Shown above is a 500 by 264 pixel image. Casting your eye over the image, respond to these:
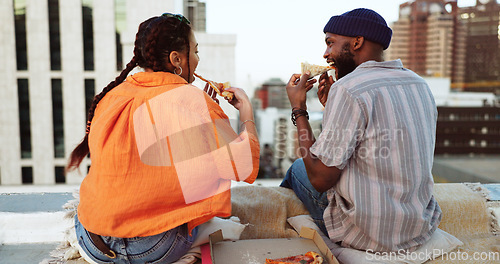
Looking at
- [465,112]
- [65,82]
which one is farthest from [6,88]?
[465,112]

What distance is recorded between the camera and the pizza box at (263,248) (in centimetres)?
158

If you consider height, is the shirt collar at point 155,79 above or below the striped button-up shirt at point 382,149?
above

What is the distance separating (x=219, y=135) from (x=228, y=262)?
522 millimetres

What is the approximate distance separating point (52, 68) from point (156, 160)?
38930 mm

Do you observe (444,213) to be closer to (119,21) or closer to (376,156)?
(376,156)

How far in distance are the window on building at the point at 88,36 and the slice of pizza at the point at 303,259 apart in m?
38.0

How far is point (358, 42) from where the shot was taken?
175 cm

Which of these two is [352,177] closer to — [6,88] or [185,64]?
[185,64]

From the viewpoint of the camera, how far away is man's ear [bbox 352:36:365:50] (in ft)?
5.71

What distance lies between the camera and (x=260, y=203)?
6.87 ft

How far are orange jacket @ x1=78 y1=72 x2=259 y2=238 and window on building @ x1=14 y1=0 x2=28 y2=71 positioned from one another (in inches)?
1552

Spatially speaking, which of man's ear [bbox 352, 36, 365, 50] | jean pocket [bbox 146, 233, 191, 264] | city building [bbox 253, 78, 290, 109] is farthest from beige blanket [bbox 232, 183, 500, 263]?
city building [bbox 253, 78, 290, 109]

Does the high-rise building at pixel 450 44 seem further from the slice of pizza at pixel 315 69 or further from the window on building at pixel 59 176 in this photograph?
the slice of pizza at pixel 315 69

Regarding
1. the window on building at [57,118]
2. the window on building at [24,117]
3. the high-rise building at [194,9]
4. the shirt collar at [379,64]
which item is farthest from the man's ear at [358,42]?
the window on building at [24,117]
